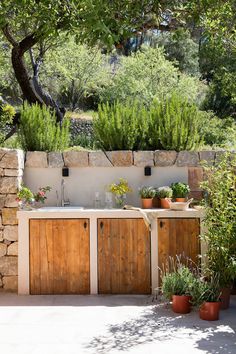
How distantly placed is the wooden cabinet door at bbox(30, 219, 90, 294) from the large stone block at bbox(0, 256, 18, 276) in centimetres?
22

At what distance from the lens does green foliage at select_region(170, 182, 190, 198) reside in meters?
6.21

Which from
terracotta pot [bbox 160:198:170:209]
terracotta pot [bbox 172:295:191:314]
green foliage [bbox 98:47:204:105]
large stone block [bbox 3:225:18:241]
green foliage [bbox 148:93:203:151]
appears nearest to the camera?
terracotta pot [bbox 172:295:191:314]

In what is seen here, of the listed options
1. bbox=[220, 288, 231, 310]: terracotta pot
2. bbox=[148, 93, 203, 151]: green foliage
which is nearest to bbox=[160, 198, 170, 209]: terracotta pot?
bbox=[148, 93, 203, 151]: green foliage

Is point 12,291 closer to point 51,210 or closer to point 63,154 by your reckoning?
point 51,210

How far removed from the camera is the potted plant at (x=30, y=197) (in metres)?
5.93

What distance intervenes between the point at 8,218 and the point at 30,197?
1.20ft

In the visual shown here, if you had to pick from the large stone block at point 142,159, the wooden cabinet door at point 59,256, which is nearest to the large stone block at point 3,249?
the wooden cabinet door at point 59,256

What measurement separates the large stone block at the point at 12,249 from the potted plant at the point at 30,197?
46 centimetres

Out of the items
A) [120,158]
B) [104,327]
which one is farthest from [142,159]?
[104,327]

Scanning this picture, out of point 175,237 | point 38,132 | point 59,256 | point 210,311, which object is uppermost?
point 38,132

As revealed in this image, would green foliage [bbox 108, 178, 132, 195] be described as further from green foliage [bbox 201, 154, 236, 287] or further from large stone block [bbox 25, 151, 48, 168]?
green foliage [bbox 201, 154, 236, 287]

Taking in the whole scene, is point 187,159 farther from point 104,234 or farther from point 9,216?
point 9,216

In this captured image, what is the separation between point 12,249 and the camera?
5938 mm

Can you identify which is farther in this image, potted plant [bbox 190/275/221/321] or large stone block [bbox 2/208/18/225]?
large stone block [bbox 2/208/18/225]
